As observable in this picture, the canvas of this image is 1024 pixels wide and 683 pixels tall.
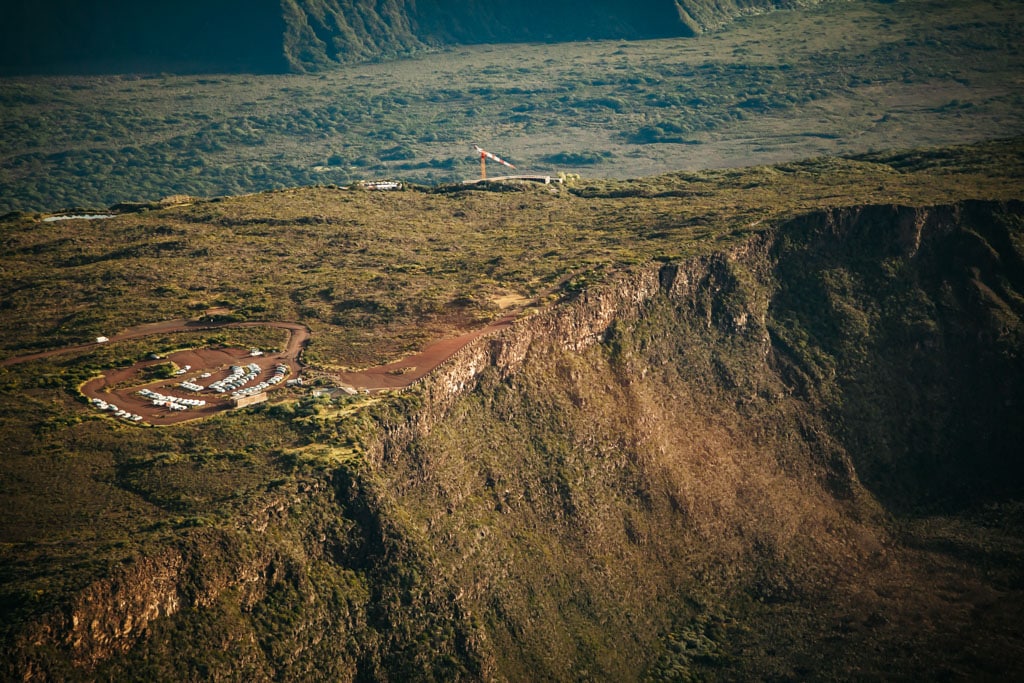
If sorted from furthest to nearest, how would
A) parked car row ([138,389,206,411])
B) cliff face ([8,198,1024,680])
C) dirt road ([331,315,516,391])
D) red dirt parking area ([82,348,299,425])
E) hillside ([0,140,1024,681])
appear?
dirt road ([331,315,516,391])
parked car row ([138,389,206,411])
red dirt parking area ([82,348,299,425])
cliff face ([8,198,1024,680])
hillside ([0,140,1024,681])

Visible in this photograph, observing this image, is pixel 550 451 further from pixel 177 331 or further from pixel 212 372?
pixel 177 331

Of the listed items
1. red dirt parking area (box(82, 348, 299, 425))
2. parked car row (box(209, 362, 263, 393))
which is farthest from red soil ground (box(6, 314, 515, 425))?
parked car row (box(209, 362, 263, 393))

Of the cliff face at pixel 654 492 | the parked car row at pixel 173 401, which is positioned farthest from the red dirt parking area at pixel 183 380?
the cliff face at pixel 654 492

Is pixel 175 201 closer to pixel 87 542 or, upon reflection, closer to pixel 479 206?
pixel 479 206

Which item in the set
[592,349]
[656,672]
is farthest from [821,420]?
[656,672]

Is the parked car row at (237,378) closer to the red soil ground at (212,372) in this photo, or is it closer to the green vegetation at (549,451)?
the red soil ground at (212,372)

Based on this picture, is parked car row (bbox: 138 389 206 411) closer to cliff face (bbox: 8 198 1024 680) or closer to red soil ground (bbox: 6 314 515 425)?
red soil ground (bbox: 6 314 515 425)

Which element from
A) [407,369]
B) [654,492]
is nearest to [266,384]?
[407,369]
